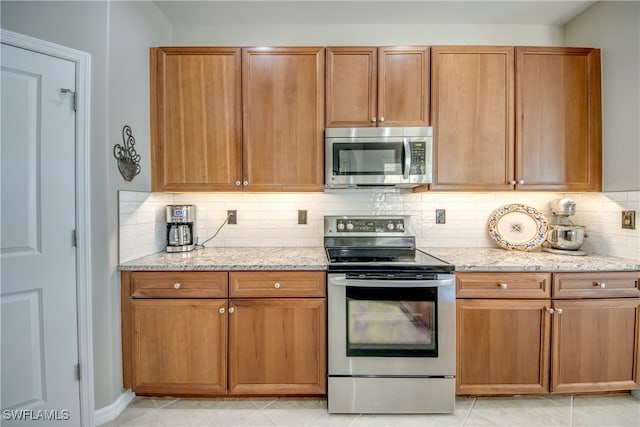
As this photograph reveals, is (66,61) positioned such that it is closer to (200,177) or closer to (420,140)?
(200,177)

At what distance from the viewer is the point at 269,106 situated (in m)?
2.08

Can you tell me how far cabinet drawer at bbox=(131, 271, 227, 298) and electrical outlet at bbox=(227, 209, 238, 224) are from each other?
71cm

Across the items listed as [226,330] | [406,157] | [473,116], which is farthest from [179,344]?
[473,116]

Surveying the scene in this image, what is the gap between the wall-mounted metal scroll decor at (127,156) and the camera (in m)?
1.78

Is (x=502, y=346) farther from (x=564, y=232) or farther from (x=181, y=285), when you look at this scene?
(x=181, y=285)

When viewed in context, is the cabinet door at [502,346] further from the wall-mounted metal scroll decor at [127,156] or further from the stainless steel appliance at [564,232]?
the wall-mounted metal scroll decor at [127,156]

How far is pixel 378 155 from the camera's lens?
2.01 meters

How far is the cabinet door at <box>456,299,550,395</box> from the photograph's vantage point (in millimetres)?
1768

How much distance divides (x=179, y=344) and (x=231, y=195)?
116 centimetres

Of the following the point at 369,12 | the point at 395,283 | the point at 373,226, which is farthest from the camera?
the point at 373,226

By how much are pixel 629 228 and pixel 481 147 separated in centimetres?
107

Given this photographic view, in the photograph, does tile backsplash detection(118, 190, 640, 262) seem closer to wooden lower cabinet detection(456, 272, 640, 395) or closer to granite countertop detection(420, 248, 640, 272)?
granite countertop detection(420, 248, 640, 272)

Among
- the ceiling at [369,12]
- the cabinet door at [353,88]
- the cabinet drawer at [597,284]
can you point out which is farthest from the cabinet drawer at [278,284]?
the ceiling at [369,12]

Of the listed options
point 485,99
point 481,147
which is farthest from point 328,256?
point 485,99
